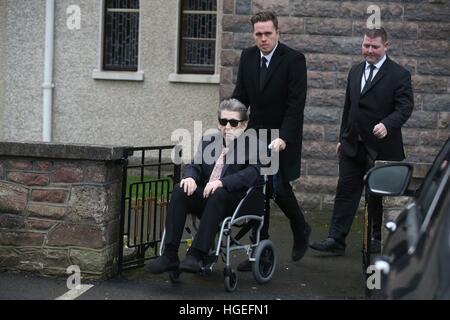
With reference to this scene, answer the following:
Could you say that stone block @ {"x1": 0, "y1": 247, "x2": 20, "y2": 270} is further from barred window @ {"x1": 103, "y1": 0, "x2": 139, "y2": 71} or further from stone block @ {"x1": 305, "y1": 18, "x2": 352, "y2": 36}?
barred window @ {"x1": 103, "y1": 0, "x2": 139, "y2": 71}

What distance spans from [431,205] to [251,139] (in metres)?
2.95

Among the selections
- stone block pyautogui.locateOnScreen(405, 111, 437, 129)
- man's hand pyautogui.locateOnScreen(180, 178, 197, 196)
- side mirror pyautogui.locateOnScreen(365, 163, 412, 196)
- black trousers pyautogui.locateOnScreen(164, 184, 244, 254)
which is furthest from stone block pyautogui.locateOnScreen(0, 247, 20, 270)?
stone block pyautogui.locateOnScreen(405, 111, 437, 129)

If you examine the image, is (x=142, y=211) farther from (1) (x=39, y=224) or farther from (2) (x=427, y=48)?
(2) (x=427, y=48)

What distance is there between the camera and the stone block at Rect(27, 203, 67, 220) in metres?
7.02

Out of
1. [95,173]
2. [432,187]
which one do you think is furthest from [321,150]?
[432,187]

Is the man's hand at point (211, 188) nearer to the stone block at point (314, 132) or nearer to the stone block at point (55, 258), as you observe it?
the stone block at point (55, 258)

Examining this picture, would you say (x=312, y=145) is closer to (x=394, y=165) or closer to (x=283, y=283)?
(x=283, y=283)

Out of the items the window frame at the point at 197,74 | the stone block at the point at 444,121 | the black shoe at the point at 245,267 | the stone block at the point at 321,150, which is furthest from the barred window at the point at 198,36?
the black shoe at the point at 245,267

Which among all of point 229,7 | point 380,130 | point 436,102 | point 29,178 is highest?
point 229,7

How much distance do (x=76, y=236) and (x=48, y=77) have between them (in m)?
7.37

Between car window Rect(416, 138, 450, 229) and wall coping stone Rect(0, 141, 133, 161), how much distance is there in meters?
2.81

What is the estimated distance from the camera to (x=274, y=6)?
10.9 metres

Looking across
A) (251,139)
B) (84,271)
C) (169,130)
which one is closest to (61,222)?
(84,271)

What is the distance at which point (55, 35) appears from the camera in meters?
13.9
